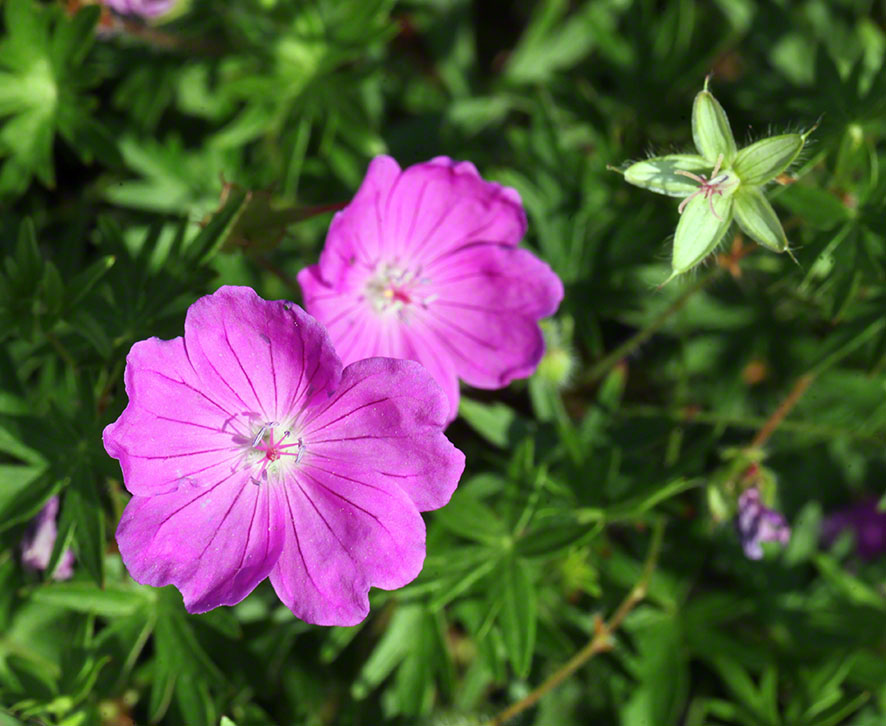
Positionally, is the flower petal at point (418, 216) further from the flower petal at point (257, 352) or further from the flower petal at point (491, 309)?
the flower petal at point (257, 352)

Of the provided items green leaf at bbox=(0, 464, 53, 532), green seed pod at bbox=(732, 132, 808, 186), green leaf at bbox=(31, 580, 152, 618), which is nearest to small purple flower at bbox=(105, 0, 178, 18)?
green leaf at bbox=(0, 464, 53, 532)

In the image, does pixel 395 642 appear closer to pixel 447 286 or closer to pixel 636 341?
pixel 447 286

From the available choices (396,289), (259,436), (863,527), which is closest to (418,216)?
(396,289)

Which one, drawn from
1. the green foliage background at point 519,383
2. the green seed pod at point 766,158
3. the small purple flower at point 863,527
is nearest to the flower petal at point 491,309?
the green foliage background at point 519,383

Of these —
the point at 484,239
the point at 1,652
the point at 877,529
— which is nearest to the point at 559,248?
the point at 484,239

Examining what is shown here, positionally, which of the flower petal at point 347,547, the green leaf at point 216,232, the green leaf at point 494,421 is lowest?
the green leaf at point 494,421

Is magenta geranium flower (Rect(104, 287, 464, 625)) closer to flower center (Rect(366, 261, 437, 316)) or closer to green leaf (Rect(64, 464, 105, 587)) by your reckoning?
green leaf (Rect(64, 464, 105, 587))

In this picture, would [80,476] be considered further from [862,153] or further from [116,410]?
[862,153]
